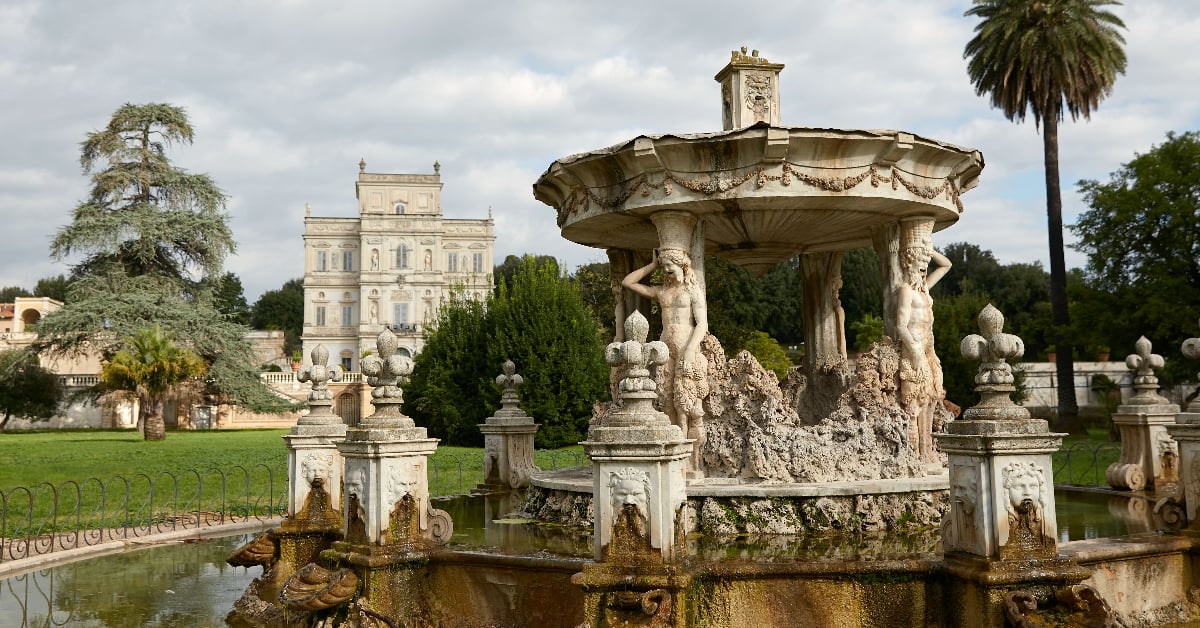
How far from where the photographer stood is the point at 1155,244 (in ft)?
92.2

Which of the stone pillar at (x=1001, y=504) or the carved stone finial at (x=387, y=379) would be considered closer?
the stone pillar at (x=1001, y=504)

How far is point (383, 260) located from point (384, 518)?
72.0m

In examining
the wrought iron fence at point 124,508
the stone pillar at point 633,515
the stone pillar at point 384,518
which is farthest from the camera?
the wrought iron fence at point 124,508

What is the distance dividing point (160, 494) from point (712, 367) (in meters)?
14.2

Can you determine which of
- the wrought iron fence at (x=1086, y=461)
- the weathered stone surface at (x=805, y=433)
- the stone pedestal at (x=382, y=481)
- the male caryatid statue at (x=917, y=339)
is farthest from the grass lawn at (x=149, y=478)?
the wrought iron fence at (x=1086, y=461)

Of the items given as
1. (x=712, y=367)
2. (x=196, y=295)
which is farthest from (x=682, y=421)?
(x=196, y=295)

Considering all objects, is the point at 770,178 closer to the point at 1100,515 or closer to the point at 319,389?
the point at 319,389

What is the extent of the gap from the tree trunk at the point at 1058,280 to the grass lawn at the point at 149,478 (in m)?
16.5

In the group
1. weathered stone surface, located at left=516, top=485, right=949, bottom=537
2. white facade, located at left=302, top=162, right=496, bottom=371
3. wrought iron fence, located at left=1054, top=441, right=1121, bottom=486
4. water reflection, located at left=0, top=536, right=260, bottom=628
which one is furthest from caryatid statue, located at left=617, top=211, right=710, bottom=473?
white facade, located at left=302, top=162, right=496, bottom=371

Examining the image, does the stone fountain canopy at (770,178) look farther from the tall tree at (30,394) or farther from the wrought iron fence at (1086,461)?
the tall tree at (30,394)

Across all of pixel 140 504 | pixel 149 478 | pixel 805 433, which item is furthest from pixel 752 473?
pixel 140 504

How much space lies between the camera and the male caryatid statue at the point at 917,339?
859 centimetres

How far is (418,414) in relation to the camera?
1404 inches

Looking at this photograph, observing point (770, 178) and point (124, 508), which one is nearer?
point (770, 178)
